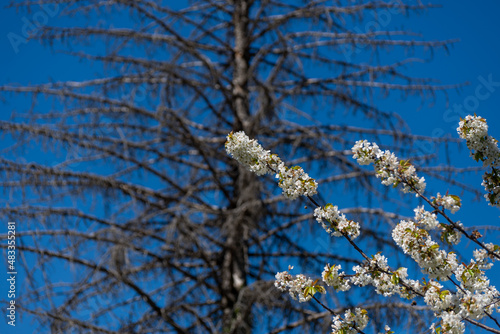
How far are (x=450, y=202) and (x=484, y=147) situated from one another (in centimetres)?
29

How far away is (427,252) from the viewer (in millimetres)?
2184

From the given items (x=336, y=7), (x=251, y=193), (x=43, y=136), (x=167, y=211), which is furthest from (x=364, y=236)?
(x=43, y=136)

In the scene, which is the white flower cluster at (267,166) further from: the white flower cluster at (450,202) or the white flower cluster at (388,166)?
the white flower cluster at (450,202)

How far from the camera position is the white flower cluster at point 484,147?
230cm

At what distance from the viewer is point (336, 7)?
606 cm

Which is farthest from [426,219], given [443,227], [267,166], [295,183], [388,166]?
[267,166]

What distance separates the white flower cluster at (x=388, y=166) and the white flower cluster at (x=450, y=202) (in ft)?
0.28

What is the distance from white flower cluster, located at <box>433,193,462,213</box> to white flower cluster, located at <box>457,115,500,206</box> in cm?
21

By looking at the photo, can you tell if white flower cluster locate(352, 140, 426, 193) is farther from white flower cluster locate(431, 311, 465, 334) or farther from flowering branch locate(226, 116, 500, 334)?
white flower cluster locate(431, 311, 465, 334)

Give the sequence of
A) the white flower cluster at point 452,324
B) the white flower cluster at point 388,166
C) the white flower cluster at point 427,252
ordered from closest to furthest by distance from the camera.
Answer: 1. the white flower cluster at point 452,324
2. the white flower cluster at point 427,252
3. the white flower cluster at point 388,166

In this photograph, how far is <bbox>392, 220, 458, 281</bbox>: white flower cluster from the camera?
7.14 feet

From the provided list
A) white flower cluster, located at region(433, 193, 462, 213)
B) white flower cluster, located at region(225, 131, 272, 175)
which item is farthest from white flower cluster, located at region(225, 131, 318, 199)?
white flower cluster, located at region(433, 193, 462, 213)

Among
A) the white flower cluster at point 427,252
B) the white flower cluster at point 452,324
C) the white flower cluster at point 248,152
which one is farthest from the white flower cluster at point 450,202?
the white flower cluster at point 248,152

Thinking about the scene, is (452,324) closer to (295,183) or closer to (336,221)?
(336,221)
